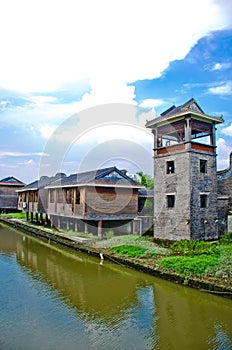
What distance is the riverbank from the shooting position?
340 inches

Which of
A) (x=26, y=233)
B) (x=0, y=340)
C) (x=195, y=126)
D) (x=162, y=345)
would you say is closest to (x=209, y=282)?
(x=162, y=345)

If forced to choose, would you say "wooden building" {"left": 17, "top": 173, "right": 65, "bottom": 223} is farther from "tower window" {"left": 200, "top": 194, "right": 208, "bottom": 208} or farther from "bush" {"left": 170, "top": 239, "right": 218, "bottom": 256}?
"bush" {"left": 170, "top": 239, "right": 218, "bottom": 256}

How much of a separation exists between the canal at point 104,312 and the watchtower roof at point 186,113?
24.1ft

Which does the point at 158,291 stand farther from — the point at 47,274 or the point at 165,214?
the point at 165,214

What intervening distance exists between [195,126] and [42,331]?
11434mm

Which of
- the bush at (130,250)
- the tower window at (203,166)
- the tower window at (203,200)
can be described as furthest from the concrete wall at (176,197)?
the bush at (130,250)

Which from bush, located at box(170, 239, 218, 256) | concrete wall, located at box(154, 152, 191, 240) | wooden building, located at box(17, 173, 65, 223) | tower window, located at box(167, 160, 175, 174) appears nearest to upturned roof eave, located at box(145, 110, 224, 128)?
concrete wall, located at box(154, 152, 191, 240)

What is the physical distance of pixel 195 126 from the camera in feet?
48.1

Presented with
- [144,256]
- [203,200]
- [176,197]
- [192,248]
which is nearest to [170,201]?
[176,197]

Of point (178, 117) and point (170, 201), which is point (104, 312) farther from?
point (178, 117)

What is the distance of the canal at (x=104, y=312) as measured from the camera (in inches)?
232

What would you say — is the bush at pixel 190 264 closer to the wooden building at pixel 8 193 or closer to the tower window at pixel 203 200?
the tower window at pixel 203 200

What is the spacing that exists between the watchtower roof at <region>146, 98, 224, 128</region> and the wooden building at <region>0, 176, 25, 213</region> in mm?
23952

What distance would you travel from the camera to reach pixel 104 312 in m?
7.34
